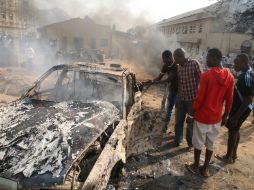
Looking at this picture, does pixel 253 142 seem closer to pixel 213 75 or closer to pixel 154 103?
pixel 213 75

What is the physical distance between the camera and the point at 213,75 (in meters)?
4.01

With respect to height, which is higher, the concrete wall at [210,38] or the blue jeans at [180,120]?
the concrete wall at [210,38]

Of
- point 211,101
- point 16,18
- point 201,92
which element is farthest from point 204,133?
point 16,18

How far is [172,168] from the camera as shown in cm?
481

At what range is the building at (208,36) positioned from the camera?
2331 cm

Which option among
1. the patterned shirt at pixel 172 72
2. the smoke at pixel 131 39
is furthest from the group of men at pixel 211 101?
the smoke at pixel 131 39

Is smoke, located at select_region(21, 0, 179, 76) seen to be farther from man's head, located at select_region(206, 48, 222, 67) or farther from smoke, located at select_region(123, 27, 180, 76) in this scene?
man's head, located at select_region(206, 48, 222, 67)

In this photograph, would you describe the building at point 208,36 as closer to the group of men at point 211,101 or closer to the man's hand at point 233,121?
the group of men at point 211,101

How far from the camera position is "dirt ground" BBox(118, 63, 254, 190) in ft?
14.1

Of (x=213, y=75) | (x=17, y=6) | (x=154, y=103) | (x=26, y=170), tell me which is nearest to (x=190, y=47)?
(x=154, y=103)

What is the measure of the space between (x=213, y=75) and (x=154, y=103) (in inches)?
246

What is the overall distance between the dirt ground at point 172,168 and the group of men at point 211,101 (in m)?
0.21

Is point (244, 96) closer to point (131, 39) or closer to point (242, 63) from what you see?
point (242, 63)

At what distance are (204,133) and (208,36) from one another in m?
25.6
